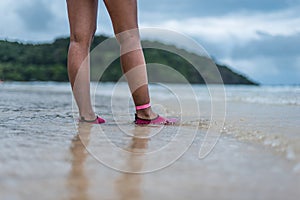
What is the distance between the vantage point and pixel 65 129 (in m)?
1.66

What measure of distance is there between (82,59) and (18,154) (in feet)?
3.40

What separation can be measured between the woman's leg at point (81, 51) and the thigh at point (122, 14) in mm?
134

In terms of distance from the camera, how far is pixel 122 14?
2037 mm

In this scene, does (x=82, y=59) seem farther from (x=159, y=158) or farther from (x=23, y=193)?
(x=23, y=193)

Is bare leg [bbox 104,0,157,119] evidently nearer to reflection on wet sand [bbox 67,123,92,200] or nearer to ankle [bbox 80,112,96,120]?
ankle [bbox 80,112,96,120]

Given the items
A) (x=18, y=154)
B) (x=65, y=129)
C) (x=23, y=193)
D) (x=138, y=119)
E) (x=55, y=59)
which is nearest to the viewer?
(x=23, y=193)

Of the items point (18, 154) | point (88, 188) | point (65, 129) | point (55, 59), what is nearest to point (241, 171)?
point (88, 188)

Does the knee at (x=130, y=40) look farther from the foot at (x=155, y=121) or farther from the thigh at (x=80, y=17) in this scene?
the foot at (x=155, y=121)

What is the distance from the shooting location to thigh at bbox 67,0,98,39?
81.8 inches

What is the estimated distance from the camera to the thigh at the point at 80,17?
2.08m

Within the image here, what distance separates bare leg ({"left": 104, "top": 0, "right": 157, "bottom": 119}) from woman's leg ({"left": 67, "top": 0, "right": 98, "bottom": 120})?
0.45ft

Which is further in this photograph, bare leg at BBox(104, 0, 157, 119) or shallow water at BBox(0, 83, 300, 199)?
bare leg at BBox(104, 0, 157, 119)

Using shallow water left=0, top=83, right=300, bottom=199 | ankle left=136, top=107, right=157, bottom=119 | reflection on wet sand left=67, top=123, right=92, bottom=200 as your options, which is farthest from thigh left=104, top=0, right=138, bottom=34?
reflection on wet sand left=67, top=123, right=92, bottom=200

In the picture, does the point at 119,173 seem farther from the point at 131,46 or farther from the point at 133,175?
the point at 131,46
